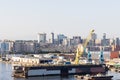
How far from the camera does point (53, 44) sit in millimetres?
69125

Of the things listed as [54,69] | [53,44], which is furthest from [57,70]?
[53,44]

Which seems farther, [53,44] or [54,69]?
[53,44]

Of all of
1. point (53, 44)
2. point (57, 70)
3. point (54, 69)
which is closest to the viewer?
point (54, 69)

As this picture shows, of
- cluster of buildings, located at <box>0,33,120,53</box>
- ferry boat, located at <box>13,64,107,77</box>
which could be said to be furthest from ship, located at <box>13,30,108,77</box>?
cluster of buildings, located at <box>0,33,120,53</box>

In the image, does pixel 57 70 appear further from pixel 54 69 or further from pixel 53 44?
pixel 53 44

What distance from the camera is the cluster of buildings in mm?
55419

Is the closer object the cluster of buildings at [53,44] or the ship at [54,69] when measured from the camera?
the ship at [54,69]

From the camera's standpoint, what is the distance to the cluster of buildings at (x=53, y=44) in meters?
55.4

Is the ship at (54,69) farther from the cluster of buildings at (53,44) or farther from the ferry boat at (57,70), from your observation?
the cluster of buildings at (53,44)

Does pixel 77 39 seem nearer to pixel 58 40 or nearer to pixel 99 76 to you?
pixel 58 40

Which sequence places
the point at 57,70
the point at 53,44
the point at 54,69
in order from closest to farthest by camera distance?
the point at 54,69, the point at 57,70, the point at 53,44

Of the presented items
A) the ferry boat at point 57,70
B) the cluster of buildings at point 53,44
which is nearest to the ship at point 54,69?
the ferry boat at point 57,70

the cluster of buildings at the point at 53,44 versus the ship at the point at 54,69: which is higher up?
the cluster of buildings at the point at 53,44

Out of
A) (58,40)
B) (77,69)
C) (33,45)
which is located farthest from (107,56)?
(58,40)
